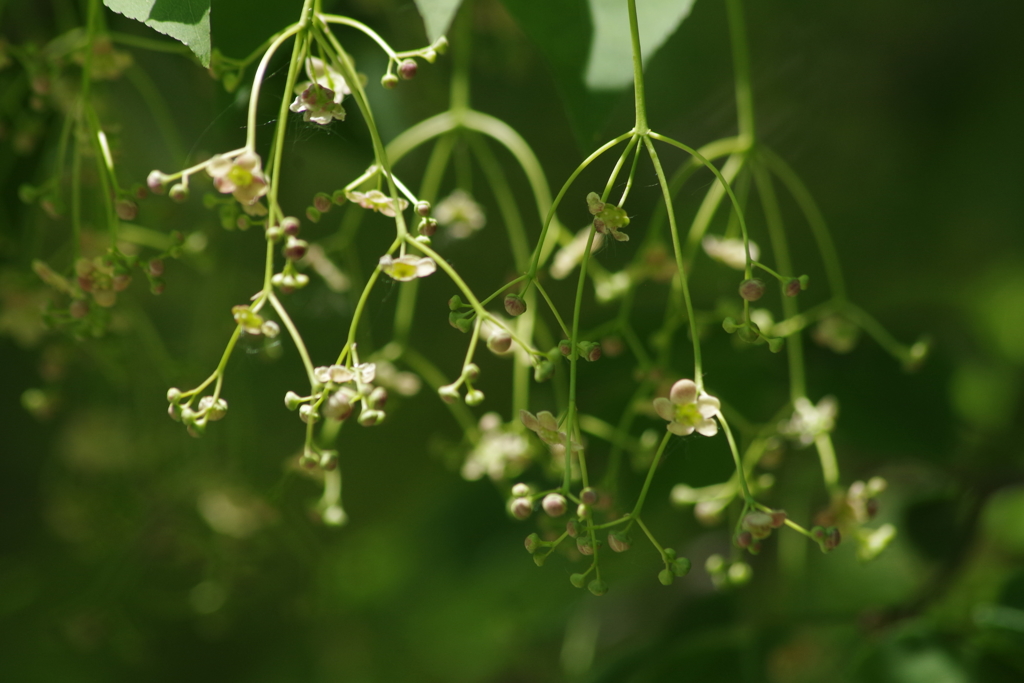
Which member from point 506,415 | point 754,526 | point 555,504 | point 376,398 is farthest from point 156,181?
point 506,415

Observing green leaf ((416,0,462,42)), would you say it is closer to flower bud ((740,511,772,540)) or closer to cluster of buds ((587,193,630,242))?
cluster of buds ((587,193,630,242))

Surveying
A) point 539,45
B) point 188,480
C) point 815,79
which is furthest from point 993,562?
point 188,480

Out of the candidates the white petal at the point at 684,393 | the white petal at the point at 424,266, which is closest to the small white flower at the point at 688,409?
the white petal at the point at 684,393

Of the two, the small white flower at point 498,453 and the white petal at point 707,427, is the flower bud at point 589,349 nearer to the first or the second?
the white petal at point 707,427

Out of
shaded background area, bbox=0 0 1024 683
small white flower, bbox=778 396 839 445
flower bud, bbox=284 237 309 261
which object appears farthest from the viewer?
shaded background area, bbox=0 0 1024 683

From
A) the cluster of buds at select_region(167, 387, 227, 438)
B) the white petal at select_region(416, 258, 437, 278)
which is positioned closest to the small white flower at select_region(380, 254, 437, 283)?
the white petal at select_region(416, 258, 437, 278)

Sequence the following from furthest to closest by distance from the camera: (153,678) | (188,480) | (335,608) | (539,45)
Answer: (153,678)
(335,608)
(188,480)
(539,45)

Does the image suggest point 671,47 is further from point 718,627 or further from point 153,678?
point 153,678
